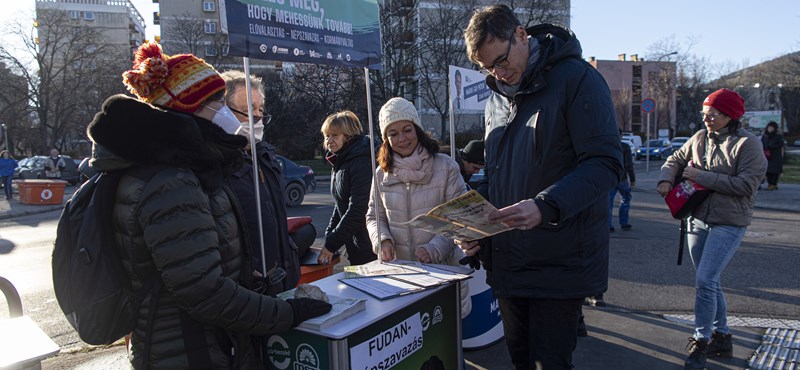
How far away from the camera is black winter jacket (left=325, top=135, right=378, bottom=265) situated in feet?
12.9

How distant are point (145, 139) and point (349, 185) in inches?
90.9

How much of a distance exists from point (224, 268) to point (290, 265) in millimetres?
1014

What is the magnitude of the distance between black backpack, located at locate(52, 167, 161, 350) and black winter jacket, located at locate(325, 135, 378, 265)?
2.07 metres

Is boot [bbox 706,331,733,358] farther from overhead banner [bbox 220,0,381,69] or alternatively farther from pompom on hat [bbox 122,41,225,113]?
pompom on hat [bbox 122,41,225,113]

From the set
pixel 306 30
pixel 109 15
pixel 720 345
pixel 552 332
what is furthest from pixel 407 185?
pixel 109 15

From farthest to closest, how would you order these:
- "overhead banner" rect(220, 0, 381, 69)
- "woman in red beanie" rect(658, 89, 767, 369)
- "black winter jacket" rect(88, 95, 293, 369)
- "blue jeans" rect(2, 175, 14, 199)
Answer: "blue jeans" rect(2, 175, 14, 199) → "woman in red beanie" rect(658, 89, 767, 369) → "overhead banner" rect(220, 0, 381, 69) → "black winter jacket" rect(88, 95, 293, 369)

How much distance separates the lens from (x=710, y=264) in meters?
3.74

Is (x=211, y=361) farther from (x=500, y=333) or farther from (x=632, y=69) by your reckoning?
(x=632, y=69)

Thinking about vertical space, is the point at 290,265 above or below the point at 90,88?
below

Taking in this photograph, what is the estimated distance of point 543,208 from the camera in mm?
1960

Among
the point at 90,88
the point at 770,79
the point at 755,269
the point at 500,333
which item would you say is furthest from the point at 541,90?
the point at 770,79

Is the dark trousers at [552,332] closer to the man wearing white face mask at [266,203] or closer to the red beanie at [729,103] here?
the man wearing white face mask at [266,203]

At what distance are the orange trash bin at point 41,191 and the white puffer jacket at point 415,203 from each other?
58.1ft

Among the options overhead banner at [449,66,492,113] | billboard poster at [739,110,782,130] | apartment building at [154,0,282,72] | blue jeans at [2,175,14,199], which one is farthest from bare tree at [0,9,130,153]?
billboard poster at [739,110,782,130]
